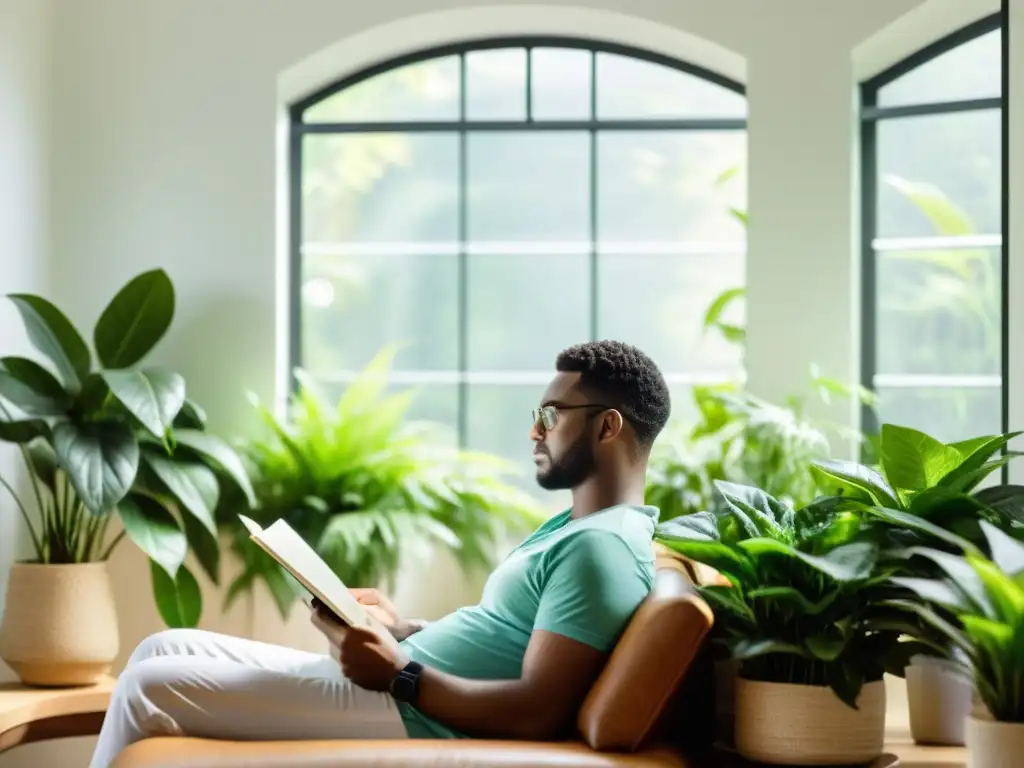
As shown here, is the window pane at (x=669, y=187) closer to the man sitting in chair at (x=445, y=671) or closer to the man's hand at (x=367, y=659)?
the man sitting in chair at (x=445, y=671)

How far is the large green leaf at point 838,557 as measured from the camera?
6.84 ft

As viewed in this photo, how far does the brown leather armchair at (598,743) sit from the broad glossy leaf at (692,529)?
101 mm

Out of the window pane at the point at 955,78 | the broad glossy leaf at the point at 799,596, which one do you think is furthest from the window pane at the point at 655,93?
the broad glossy leaf at the point at 799,596

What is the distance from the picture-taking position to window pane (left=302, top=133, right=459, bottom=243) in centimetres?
464

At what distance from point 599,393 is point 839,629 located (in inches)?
27.4

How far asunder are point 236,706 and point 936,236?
2.96 m

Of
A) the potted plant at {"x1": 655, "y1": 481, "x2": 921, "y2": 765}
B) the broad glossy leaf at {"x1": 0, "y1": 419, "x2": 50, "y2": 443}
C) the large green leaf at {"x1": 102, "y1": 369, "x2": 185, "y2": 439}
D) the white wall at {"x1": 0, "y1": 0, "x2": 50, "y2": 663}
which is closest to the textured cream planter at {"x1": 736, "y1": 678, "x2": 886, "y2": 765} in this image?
the potted plant at {"x1": 655, "y1": 481, "x2": 921, "y2": 765}

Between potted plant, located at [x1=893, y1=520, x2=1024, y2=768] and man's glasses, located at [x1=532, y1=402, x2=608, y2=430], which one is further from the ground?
man's glasses, located at [x1=532, y1=402, x2=608, y2=430]

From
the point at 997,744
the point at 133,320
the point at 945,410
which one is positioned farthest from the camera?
the point at 945,410

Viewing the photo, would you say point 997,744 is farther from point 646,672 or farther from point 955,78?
point 955,78

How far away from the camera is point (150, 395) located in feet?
11.3

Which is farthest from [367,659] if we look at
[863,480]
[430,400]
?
[430,400]

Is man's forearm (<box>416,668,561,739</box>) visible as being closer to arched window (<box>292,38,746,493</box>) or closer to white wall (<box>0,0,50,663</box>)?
white wall (<box>0,0,50,663</box>)

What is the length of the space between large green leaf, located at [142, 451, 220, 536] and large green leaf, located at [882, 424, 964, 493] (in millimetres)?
2024
